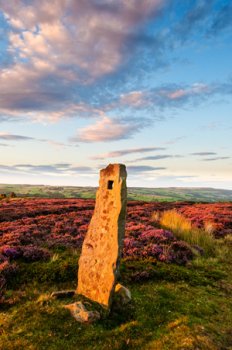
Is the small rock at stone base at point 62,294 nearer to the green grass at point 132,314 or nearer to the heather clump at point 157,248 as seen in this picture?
the green grass at point 132,314

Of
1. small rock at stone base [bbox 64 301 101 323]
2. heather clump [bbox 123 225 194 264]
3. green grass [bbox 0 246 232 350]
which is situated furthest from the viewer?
heather clump [bbox 123 225 194 264]

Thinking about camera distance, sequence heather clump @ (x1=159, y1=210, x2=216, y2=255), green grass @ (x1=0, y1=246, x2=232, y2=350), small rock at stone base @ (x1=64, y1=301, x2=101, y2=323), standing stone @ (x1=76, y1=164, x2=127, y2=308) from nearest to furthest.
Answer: green grass @ (x1=0, y1=246, x2=232, y2=350) → small rock at stone base @ (x1=64, y1=301, x2=101, y2=323) → standing stone @ (x1=76, y1=164, x2=127, y2=308) → heather clump @ (x1=159, y1=210, x2=216, y2=255)

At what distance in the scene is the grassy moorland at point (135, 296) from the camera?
6.67 meters

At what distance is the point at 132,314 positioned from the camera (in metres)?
7.89

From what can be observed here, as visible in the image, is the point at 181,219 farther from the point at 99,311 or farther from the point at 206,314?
the point at 99,311

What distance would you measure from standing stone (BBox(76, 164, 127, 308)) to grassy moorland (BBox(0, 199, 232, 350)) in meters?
0.70

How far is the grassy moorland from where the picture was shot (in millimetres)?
6672

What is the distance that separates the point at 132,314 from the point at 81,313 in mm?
1393

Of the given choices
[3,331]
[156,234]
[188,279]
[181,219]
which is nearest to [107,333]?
[3,331]

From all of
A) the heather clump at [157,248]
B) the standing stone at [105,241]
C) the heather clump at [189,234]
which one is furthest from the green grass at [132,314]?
the heather clump at [189,234]

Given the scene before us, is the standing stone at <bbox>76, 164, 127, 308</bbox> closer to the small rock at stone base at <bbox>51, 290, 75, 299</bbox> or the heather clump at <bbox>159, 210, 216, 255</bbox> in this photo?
the small rock at stone base at <bbox>51, 290, 75, 299</bbox>

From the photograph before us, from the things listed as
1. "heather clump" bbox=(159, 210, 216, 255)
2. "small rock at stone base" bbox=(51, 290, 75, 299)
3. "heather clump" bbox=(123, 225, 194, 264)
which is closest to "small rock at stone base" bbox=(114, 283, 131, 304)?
"small rock at stone base" bbox=(51, 290, 75, 299)

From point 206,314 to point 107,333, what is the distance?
10.0ft

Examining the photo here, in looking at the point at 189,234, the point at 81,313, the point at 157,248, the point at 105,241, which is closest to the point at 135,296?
the point at 105,241
